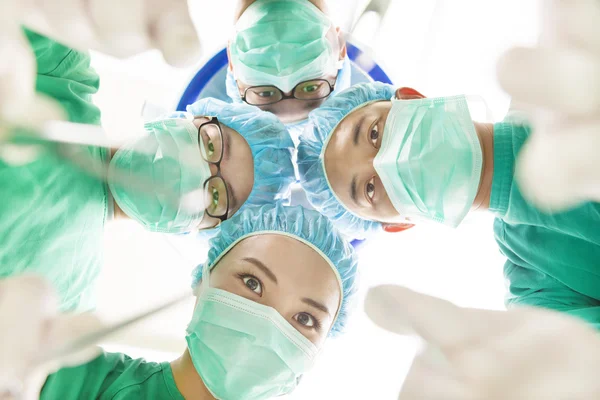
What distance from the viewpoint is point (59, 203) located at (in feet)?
3.13

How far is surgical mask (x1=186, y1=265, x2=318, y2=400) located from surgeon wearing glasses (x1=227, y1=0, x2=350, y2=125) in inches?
24.6

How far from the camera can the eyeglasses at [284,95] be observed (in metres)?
1.35

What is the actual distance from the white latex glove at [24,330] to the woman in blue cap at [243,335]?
0.32 metres

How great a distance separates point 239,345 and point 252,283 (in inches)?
5.4

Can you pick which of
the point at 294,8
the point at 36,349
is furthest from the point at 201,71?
the point at 36,349

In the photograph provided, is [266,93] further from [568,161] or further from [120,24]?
[568,161]

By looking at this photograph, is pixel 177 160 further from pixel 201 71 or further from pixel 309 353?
pixel 201 71

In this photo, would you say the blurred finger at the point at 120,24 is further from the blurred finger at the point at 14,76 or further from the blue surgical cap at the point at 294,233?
the blue surgical cap at the point at 294,233

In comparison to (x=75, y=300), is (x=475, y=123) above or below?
above

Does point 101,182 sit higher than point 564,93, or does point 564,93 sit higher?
point 564,93

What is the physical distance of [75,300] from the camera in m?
1.09

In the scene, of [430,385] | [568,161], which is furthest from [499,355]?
[568,161]

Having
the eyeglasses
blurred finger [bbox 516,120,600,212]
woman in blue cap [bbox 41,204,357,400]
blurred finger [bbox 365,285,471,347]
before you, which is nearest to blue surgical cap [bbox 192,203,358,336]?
woman in blue cap [bbox 41,204,357,400]

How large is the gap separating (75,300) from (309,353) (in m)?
0.57
